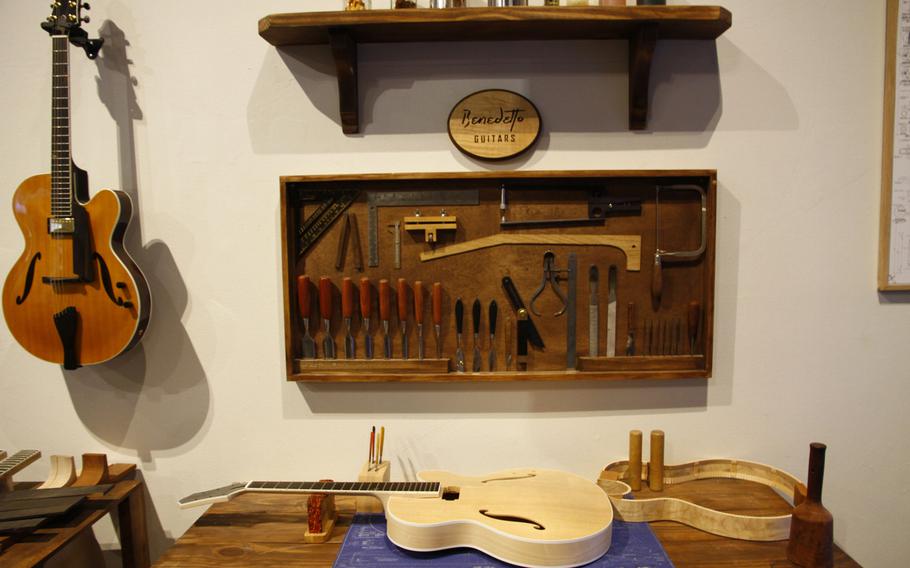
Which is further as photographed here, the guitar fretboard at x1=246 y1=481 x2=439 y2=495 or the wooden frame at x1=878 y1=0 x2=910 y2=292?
the wooden frame at x1=878 y1=0 x2=910 y2=292

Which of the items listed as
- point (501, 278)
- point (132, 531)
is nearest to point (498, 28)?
point (501, 278)

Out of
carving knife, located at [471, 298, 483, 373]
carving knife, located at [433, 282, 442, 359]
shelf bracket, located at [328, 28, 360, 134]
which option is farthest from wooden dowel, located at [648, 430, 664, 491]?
shelf bracket, located at [328, 28, 360, 134]

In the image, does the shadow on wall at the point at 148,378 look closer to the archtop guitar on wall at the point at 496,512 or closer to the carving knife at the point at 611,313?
the archtop guitar on wall at the point at 496,512

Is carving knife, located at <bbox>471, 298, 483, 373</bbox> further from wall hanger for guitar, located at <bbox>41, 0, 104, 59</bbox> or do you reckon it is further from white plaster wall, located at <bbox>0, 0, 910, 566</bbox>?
wall hanger for guitar, located at <bbox>41, 0, 104, 59</bbox>

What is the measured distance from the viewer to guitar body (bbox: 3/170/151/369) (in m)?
1.47

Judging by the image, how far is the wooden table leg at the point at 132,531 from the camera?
1544 millimetres

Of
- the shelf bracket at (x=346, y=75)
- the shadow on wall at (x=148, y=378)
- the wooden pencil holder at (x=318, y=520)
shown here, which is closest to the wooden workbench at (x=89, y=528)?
the shadow on wall at (x=148, y=378)

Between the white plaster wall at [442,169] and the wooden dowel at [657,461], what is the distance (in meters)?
0.12

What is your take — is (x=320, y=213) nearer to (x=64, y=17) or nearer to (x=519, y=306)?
(x=519, y=306)

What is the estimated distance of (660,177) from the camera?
1537 millimetres

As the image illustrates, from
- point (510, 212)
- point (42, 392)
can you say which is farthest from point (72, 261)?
point (510, 212)

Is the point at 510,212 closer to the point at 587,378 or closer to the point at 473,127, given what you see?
the point at 473,127

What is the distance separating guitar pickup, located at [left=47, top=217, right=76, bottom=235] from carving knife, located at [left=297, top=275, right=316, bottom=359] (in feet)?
2.00

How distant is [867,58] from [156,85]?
2.09 m
